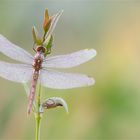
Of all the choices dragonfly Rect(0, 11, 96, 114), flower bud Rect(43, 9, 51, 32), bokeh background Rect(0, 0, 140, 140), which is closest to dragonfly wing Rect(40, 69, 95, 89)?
dragonfly Rect(0, 11, 96, 114)

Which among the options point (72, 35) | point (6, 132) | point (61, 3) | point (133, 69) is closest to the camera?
point (6, 132)

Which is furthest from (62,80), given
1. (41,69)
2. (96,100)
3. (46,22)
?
(96,100)

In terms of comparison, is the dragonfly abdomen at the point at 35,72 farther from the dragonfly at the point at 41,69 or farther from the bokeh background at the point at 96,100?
the bokeh background at the point at 96,100

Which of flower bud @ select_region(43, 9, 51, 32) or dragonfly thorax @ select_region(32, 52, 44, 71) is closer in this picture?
flower bud @ select_region(43, 9, 51, 32)

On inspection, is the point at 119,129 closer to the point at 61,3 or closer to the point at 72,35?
the point at 72,35

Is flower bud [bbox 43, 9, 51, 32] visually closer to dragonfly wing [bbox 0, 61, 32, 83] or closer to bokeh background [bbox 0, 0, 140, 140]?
dragonfly wing [bbox 0, 61, 32, 83]

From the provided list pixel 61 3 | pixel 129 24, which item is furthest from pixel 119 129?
pixel 61 3

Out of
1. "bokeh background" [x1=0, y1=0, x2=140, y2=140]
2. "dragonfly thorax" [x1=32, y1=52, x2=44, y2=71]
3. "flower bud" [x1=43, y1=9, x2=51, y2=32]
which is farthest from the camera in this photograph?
"bokeh background" [x1=0, y1=0, x2=140, y2=140]

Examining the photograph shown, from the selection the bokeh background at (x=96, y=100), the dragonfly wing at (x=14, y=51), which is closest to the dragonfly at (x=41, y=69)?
the dragonfly wing at (x=14, y=51)
